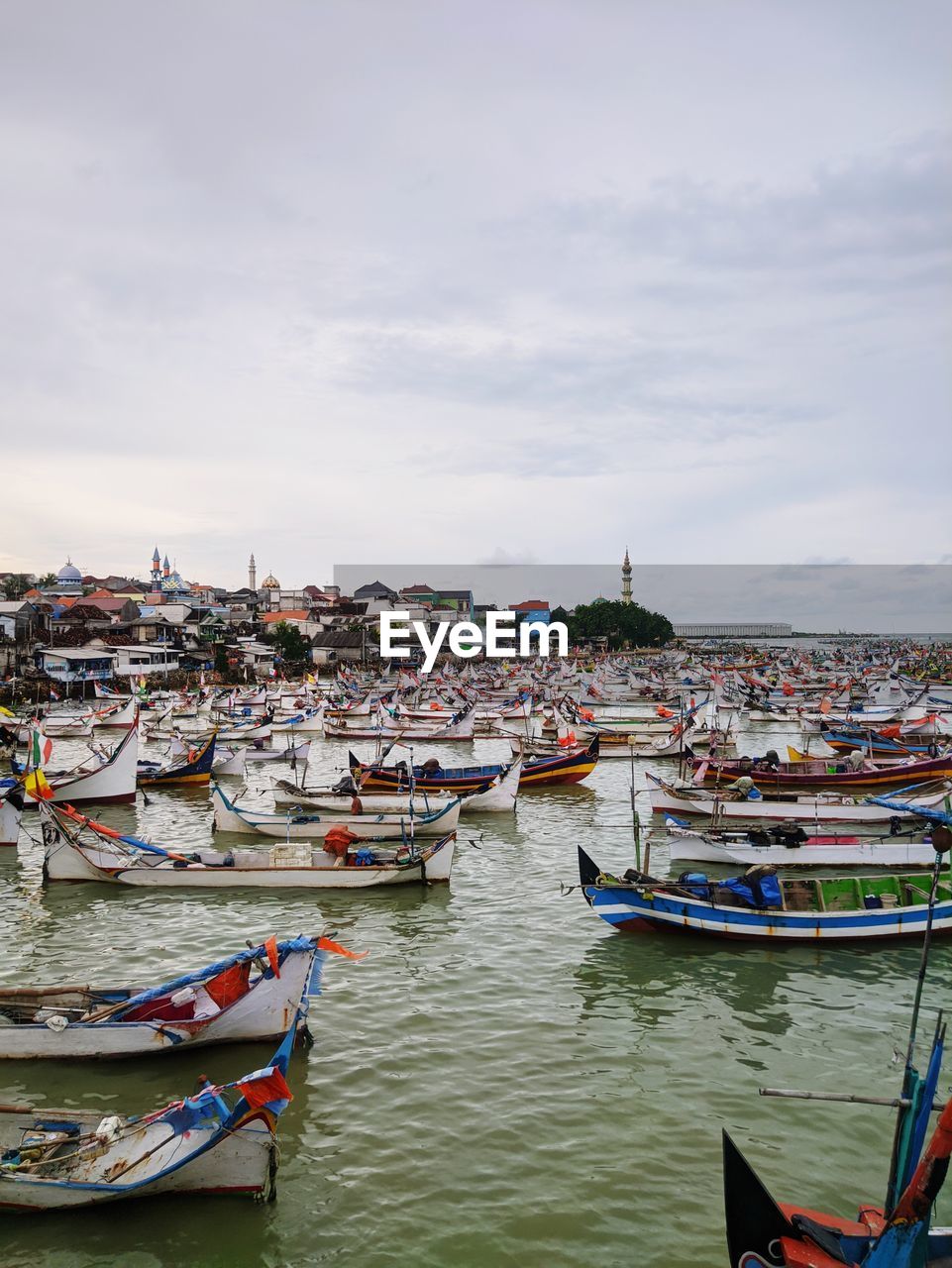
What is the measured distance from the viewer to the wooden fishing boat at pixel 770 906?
45.7ft

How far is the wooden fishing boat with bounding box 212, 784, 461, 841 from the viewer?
20.7 metres

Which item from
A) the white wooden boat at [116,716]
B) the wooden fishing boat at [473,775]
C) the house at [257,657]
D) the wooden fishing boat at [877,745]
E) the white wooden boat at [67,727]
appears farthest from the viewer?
the house at [257,657]

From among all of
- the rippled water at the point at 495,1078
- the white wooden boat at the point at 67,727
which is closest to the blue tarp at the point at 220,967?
the rippled water at the point at 495,1078

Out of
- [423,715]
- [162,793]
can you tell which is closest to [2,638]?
[423,715]

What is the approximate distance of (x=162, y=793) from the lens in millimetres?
29688

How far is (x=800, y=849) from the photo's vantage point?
60.7 feet

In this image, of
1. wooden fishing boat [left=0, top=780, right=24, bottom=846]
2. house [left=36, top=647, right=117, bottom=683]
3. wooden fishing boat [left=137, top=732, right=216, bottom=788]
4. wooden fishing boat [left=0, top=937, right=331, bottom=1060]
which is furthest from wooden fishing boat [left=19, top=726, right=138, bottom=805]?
house [left=36, top=647, right=117, bottom=683]

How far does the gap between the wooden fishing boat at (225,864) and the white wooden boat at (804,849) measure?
5753 mm

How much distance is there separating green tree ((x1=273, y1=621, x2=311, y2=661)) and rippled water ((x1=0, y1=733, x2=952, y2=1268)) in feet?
250

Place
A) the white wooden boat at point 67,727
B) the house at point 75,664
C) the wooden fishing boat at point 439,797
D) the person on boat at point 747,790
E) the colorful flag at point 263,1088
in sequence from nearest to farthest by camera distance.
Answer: the colorful flag at point 263,1088 < the person on boat at point 747,790 < the wooden fishing boat at point 439,797 < the white wooden boat at point 67,727 < the house at point 75,664

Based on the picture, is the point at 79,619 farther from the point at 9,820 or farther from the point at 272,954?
the point at 272,954

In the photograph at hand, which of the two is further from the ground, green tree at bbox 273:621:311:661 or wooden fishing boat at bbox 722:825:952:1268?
green tree at bbox 273:621:311:661

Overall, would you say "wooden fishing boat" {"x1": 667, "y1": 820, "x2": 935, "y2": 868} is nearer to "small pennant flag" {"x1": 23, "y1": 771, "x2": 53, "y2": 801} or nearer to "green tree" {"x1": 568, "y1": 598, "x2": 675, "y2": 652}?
"small pennant flag" {"x1": 23, "y1": 771, "x2": 53, "y2": 801}

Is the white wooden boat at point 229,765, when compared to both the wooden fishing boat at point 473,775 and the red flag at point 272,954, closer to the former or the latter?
the wooden fishing boat at point 473,775
